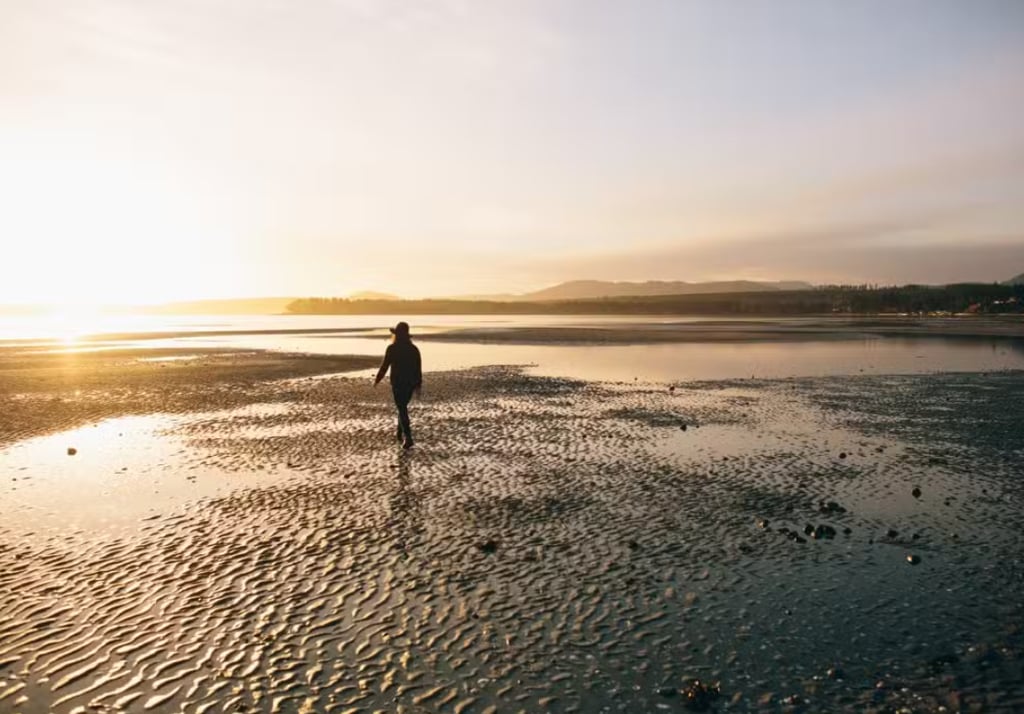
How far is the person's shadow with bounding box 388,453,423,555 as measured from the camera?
462 inches

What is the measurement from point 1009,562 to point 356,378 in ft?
108

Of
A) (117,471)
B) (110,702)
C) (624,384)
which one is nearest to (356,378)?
(624,384)

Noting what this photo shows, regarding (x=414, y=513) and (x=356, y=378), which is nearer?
(x=414, y=513)

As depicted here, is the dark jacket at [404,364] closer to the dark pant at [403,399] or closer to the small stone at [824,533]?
the dark pant at [403,399]

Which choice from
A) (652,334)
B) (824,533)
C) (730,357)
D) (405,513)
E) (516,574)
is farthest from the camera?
(652,334)

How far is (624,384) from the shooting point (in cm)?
3416

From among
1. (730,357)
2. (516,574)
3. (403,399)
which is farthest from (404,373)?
(730,357)

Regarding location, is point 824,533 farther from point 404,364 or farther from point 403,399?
point 404,364

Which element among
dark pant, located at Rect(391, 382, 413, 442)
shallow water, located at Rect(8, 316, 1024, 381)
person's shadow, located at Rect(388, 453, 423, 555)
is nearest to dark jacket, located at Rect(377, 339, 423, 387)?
dark pant, located at Rect(391, 382, 413, 442)

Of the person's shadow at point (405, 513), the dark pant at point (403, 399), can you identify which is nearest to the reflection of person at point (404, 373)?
the dark pant at point (403, 399)

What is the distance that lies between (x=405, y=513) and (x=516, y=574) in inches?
149

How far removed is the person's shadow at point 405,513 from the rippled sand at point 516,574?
8cm

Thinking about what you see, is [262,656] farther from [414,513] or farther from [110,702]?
[414,513]

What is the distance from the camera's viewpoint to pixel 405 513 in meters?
13.2
